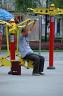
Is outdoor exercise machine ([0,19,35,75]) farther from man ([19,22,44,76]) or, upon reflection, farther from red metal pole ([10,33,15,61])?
man ([19,22,44,76])

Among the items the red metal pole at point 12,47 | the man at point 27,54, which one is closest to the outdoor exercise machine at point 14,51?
the red metal pole at point 12,47

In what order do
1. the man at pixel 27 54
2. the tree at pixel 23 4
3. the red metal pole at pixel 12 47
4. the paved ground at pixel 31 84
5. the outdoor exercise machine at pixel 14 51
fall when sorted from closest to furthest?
the paved ground at pixel 31 84 < the man at pixel 27 54 < the outdoor exercise machine at pixel 14 51 < the red metal pole at pixel 12 47 < the tree at pixel 23 4

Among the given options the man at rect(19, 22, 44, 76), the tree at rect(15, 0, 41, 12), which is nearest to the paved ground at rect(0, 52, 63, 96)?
the man at rect(19, 22, 44, 76)

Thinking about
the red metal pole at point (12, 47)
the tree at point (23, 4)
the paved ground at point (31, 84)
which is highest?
the red metal pole at point (12, 47)

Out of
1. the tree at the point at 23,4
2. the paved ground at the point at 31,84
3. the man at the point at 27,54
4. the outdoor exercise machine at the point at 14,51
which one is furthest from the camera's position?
the tree at the point at 23,4

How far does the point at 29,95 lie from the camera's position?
11.8m

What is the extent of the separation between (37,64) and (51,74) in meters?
0.80

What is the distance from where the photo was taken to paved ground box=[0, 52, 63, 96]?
12.3m

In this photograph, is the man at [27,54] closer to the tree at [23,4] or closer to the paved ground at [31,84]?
the paved ground at [31,84]

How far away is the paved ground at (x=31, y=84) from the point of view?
483 inches

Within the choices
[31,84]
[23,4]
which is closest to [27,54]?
[31,84]

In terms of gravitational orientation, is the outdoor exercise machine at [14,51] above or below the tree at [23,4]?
above

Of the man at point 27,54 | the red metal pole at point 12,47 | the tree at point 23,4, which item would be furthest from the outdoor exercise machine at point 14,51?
the tree at point 23,4

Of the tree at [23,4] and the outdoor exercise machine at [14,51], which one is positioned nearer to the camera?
the outdoor exercise machine at [14,51]
